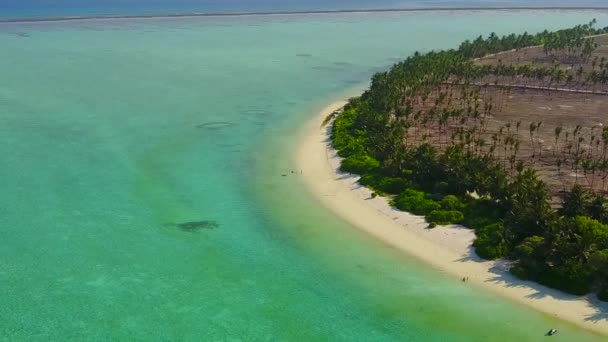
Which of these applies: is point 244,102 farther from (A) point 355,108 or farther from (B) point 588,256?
(B) point 588,256

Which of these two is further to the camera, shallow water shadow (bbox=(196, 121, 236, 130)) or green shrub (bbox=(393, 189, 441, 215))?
shallow water shadow (bbox=(196, 121, 236, 130))

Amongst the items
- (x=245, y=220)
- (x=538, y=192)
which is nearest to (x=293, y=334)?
(x=245, y=220)

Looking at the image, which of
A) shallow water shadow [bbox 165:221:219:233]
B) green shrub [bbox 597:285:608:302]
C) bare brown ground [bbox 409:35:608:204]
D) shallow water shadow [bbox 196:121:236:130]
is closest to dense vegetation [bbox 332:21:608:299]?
green shrub [bbox 597:285:608:302]

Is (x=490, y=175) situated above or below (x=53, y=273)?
above

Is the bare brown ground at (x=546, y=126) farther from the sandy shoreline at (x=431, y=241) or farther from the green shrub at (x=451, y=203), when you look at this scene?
the sandy shoreline at (x=431, y=241)

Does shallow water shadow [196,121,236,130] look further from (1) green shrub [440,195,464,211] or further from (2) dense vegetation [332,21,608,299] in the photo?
(1) green shrub [440,195,464,211]

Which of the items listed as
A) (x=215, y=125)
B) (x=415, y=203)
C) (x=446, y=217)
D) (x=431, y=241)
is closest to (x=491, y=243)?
(x=431, y=241)

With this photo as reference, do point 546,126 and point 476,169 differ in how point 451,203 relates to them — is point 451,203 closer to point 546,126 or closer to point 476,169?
point 476,169
